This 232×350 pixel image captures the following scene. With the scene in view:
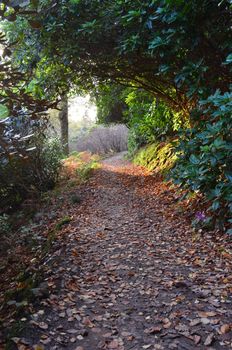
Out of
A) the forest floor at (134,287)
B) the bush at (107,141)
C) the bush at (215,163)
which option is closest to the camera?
the forest floor at (134,287)

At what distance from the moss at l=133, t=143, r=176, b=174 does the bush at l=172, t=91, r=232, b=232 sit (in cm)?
305

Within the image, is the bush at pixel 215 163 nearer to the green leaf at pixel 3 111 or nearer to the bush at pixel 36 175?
the green leaf at pixel 3 111

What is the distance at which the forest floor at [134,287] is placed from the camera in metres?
2.50

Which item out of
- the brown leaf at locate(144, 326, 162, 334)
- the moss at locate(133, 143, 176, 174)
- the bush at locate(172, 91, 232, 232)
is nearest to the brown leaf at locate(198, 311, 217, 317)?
the brown leaf at locate(144, 326, 162, 334)

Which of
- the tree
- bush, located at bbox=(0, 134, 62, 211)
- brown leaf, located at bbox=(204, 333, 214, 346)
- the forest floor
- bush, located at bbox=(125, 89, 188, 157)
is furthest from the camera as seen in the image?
bush, located at bbox=(125, 89, 188, 157)

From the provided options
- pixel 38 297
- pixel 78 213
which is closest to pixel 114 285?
pixel 38 297

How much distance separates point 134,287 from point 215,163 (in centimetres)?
158

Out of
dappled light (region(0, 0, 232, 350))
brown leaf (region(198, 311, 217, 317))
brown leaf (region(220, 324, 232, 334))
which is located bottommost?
brown leaf (region(220, 324, 232, 334))

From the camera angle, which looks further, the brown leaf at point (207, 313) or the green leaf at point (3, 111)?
the brown leaf at point (207, 313)

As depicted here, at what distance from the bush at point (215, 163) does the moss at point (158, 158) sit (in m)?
3.05

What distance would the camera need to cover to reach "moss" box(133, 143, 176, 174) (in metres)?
8.19

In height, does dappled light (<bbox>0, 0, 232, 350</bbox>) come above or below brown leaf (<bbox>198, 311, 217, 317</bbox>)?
above

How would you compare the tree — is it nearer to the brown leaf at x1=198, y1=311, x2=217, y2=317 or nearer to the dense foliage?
the dense foliage

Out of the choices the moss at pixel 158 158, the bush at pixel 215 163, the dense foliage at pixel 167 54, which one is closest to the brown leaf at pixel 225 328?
the bush at pixel 215 163
